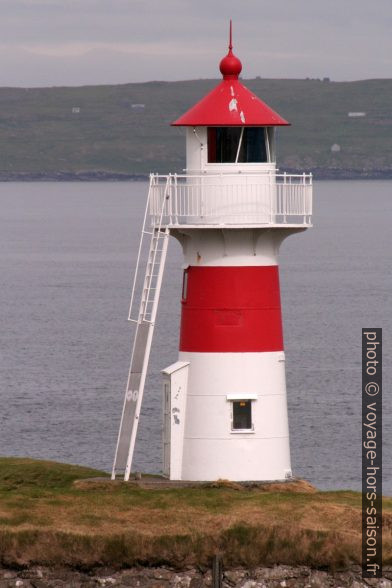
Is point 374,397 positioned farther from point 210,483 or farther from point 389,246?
point 389,246

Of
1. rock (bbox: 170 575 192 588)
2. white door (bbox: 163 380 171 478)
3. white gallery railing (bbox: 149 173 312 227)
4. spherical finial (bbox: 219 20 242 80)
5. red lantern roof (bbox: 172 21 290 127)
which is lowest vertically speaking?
rock (bbox: 170 575 192 588)

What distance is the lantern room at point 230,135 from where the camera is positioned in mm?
23312

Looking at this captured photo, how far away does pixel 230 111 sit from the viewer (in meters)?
23.4

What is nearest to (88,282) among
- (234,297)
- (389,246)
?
(389,246)

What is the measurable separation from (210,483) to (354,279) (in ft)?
291

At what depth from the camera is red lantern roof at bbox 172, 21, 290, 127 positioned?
23.2 metres

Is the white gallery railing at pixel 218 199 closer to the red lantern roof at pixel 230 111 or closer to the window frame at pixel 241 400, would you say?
the red lantern roof at pixel 230 111

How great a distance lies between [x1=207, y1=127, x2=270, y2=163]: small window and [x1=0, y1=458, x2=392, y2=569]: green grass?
4.77m

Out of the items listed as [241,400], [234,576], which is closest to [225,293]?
[241,400]

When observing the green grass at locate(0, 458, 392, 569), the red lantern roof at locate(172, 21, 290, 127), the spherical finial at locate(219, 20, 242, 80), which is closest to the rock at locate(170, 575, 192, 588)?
the green grass at locate(0, 458, 392, 569)

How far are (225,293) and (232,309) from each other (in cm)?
25

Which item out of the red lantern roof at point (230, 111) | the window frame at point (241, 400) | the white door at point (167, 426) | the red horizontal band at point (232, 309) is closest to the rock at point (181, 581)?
the window frame at point (241, 400)

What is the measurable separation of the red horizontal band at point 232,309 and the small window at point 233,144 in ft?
5.18

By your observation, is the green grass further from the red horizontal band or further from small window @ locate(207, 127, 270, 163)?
small window @ locate(207, 127, 270, 163)
